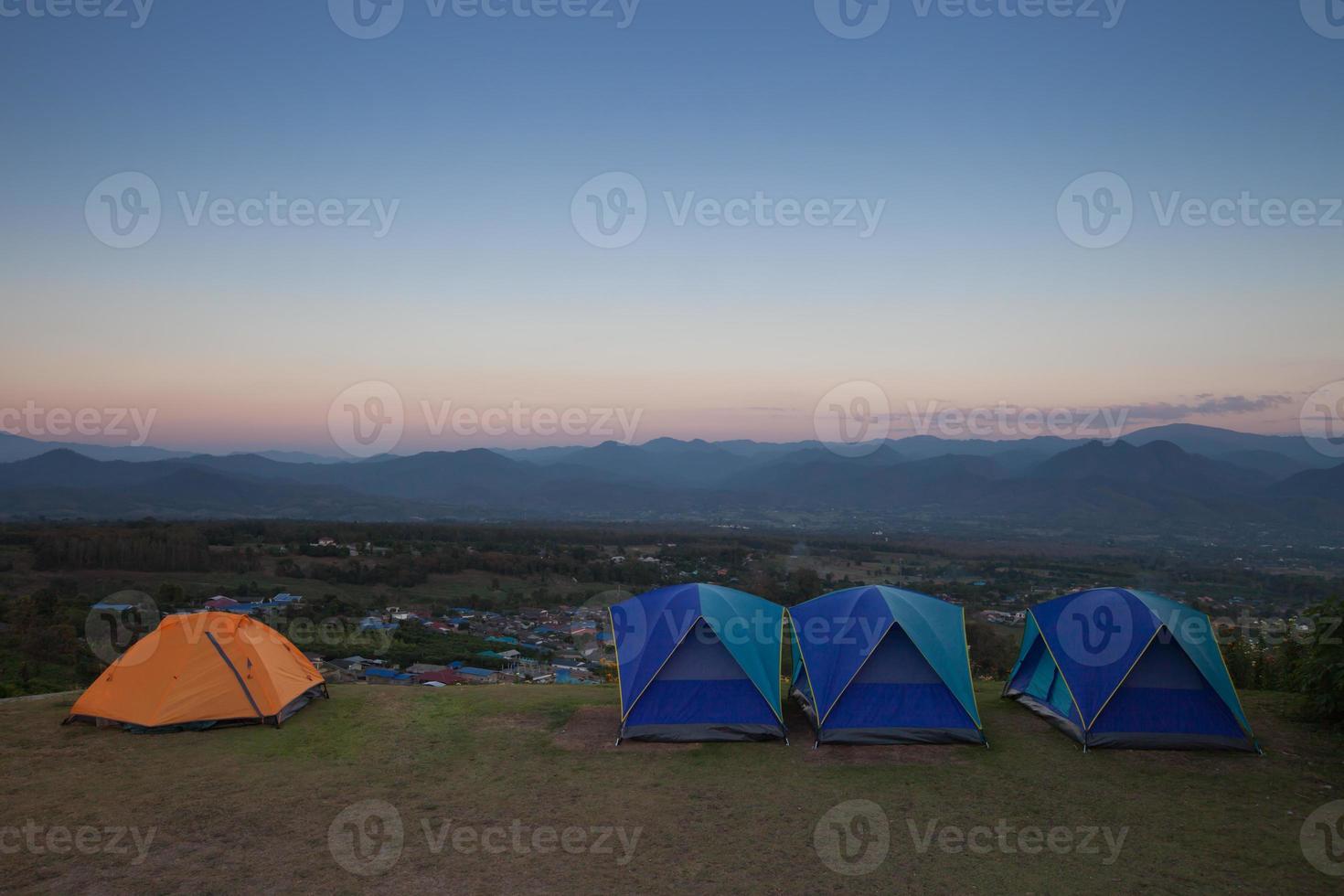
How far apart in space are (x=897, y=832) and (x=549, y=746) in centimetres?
428

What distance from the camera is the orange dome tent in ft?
30.1

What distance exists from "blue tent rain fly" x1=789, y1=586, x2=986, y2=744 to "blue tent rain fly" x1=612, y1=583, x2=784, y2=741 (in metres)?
0.61

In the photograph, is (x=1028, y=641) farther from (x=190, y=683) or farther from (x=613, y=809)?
(x=190, y=683)

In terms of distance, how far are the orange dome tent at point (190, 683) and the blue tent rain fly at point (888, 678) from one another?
7.21 meters

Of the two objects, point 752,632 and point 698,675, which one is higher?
point 752,632

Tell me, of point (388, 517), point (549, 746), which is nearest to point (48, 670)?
point (549, 746)

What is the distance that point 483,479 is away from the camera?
162 meters

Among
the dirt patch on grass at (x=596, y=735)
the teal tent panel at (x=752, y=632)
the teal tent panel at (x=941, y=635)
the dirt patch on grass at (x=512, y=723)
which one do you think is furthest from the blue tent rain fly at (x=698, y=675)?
the teal tent panel at (x=941, y=635)

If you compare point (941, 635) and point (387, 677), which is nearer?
point (941, 635)

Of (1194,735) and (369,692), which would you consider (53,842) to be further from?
(1194,735)

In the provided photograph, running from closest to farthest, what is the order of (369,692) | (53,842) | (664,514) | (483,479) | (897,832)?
1. (53,842)
2. (897,832)
3. (369,692)
4. (664,514)
5. (483,479)

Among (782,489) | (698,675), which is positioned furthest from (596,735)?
(782,489)

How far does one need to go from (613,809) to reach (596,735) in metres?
2.21

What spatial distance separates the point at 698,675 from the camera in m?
9.34
